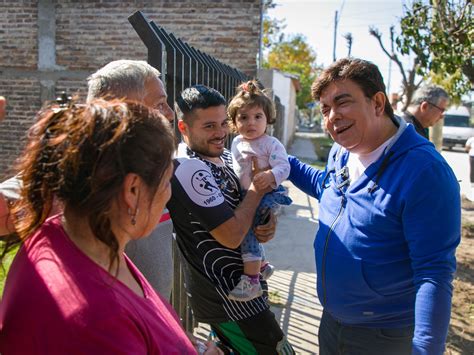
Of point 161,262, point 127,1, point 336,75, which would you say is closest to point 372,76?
point 336,75

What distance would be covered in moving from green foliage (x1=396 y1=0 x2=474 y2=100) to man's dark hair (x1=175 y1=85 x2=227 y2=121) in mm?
3969

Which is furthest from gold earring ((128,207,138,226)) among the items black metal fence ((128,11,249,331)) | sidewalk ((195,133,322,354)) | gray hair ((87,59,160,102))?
sidewalk ((195,133,322,354))

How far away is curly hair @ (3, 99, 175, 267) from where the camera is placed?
40.2 inches

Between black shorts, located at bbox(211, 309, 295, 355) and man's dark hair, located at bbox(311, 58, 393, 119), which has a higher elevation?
man's dark hair, located at bbox(311, 58, 393, 119)

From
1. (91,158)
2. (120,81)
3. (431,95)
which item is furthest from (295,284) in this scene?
(91,158)

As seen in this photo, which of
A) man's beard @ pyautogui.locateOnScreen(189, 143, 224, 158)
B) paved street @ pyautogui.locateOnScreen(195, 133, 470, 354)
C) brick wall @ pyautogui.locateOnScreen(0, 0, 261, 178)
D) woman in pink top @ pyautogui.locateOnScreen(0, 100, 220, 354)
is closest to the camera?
woman in pink top @ pyautogui.locateOnScreen(0, 100, 220, 354)

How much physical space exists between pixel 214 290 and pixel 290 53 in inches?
1608

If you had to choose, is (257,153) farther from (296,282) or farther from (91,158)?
(296,282)

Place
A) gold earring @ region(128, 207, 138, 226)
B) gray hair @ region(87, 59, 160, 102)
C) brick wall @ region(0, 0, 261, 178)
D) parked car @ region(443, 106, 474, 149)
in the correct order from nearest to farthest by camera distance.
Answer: gold earring @ region(128, 207, 138, 226)
gray hair @ region(87, 59, 160, 102)
brick wall @ region(0, 0, 261, 178)
parked car @ region(443, 106, 474, 149)

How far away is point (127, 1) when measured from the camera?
8195 millimetres

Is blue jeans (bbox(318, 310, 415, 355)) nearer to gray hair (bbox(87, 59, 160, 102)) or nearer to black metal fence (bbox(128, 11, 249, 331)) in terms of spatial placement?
black metal fence (bbox(128, 11, 249, 331))

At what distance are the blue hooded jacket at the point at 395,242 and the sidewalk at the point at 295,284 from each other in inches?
75.7

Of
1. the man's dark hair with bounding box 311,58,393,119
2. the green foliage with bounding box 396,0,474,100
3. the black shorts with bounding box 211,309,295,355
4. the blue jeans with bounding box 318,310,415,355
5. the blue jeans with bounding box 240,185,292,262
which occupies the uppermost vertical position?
the green foliage with bounding box 396,0,474,100

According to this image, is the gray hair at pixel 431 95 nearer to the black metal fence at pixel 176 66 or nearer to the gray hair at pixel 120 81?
Answer: the black metal fence at pixel 176 66
